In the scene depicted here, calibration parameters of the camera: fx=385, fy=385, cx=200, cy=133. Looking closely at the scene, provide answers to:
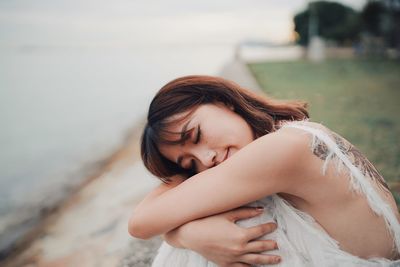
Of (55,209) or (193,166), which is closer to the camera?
(193,166)

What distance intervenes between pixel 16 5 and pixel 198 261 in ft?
190

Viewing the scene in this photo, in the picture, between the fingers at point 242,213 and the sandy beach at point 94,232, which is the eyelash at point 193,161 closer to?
the fingers at point 242,213

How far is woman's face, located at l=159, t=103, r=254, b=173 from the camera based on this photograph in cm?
165

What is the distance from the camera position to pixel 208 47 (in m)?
93.4

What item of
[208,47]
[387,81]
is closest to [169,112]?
[387,81]

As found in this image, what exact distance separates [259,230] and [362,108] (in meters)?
6.85

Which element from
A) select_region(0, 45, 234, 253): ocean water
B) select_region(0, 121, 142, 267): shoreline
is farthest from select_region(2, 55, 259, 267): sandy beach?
select_region(0, 45, 234, 253): ocean water

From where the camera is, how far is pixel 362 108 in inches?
296

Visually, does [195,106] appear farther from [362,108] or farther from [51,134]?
[51,134]

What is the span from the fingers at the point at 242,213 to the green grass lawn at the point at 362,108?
1494mm

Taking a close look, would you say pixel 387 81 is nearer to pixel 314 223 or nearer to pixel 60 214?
pixel 60 214

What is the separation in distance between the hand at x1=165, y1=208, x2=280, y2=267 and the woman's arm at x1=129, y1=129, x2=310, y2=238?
0.14 feet

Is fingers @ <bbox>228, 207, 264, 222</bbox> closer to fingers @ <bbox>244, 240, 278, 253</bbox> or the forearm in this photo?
fingers @ <bbox>244, 240, 278, 253</bbox>

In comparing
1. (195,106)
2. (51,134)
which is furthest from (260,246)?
(51,134)
